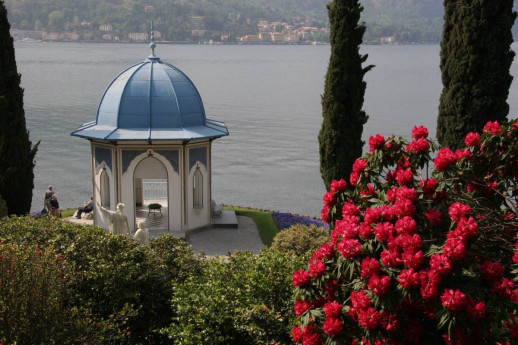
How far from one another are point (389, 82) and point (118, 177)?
81.3m

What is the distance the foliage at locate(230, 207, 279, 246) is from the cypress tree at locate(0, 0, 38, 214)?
746 centimetres

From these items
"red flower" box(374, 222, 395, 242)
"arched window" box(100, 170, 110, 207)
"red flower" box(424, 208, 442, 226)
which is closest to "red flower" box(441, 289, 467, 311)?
"red flower" box(374, 222, 395, 242)

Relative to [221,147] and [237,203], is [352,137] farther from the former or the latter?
[221,147]

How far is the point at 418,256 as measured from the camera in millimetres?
7230

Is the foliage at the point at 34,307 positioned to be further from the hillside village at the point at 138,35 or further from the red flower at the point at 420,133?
the hillside village at the point at 138,35

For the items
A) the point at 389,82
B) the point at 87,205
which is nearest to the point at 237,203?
the point at 87,205

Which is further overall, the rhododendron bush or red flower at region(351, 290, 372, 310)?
red flower at region(351, 290, 372, 310)

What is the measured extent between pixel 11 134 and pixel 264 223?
863cm

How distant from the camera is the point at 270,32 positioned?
7648 inches

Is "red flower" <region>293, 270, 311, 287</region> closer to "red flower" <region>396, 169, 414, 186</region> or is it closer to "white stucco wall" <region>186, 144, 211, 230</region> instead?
"red flower" <region>396, 169, 414, 186</region>

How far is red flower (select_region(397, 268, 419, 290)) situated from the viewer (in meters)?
7.14

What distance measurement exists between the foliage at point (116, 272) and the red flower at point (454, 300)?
5150 millimetres

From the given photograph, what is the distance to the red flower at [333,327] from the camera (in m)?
7.55

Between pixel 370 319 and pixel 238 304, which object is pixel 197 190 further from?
pixel 370 319
